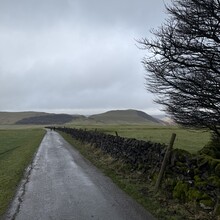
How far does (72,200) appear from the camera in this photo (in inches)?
426

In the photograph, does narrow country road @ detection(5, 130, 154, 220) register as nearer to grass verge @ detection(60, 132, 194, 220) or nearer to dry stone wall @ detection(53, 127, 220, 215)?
grass verge @ detection(60, 132, 194, 220)

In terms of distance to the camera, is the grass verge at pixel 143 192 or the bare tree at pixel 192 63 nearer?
the grass verge at pixel 143 192

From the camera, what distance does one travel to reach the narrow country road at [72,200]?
905cm

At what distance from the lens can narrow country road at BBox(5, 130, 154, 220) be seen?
9.05 meters

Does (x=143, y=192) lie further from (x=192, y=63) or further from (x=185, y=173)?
(x=192, y=63)

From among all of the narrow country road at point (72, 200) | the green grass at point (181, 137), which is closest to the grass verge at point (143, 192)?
the narrow country road at point (72, 200)

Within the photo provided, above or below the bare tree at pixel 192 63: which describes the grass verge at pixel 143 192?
below

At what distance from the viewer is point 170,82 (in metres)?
17.3

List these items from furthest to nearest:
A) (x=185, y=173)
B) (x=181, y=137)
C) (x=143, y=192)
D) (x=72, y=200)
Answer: (x=181, y=137)
(x=143, y=192)
(x=185, y=173)
(x=72, y=200)

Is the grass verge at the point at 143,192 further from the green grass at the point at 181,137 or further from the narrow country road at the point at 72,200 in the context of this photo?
the green grass at the point at 181,137

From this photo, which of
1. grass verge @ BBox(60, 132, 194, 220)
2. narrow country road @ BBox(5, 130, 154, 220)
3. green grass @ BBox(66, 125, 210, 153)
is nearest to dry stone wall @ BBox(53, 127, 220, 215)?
grass verge @ BBox(60, 132, 194, 220)

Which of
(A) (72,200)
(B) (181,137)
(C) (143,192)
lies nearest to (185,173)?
(C) (143,192)

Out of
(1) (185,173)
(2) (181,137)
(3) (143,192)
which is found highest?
(2) (181,137)

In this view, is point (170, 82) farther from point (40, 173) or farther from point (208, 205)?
point (208, 205)
